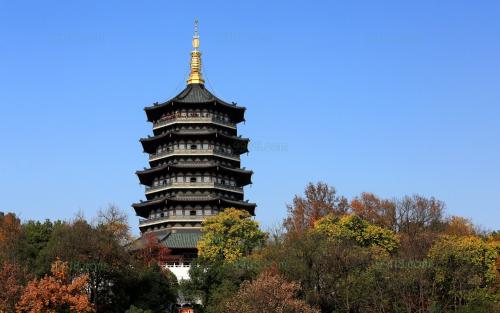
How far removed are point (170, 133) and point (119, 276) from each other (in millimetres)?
22080

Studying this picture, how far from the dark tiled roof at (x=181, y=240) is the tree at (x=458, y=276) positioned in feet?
65.1

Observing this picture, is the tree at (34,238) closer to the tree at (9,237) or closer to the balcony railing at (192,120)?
the tree at (9,237)

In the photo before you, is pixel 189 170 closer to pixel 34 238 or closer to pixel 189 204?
pixel 189 204

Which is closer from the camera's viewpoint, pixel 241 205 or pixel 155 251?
pixel 155 251

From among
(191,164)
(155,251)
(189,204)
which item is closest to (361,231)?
(155,251)

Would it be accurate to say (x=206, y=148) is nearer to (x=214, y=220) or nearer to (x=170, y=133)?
(x=170, y=133)

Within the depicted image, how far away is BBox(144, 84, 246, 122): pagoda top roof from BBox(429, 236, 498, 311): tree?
84.6 feet

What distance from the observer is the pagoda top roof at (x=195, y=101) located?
57.7m


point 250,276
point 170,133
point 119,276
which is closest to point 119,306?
point 119,276

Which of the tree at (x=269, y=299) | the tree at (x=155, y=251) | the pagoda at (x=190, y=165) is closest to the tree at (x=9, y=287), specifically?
the tree at (x=269, y=299)

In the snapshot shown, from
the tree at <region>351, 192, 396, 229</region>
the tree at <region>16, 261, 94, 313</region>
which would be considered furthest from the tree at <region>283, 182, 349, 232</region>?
the tree at <region>16, 261, 94, 313</region>

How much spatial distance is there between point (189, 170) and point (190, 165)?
2.30 ft

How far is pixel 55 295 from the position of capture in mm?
30562

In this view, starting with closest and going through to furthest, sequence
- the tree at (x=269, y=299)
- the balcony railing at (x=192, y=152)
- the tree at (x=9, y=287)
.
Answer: the tree at (x=269, y=299)
the tree at (x=9, y=287)
the balcony railing at (x=192, y=152)
